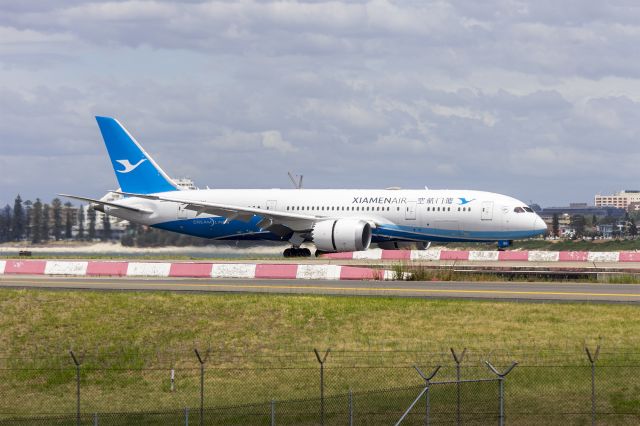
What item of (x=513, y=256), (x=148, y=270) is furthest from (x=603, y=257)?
(x=148, y=270)

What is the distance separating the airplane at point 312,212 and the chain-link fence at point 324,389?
27565mm

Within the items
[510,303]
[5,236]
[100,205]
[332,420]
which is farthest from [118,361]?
[5,236]

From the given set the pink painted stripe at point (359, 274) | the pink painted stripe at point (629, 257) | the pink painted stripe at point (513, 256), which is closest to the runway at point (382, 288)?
the pink painted stripe at point (359, 274)

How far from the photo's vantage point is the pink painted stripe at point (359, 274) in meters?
42.7

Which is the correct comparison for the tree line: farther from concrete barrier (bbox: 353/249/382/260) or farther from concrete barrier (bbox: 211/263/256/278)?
concrete barrier (bbox: 211/263/256/278)

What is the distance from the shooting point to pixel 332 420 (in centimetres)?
2148

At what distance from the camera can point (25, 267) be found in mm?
47281

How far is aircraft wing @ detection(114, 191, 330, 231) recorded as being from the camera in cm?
5688

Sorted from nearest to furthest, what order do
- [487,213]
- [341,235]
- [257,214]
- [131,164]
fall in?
[341,235]
[487,213]
[257,214]
[131,164]

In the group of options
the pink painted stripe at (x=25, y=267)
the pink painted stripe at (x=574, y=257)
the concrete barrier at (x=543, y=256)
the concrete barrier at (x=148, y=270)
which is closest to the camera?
the concrete barrier at (x=148, y=270)

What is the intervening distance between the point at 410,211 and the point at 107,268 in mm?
17696

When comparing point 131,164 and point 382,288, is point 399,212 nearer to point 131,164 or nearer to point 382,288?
point 131,164

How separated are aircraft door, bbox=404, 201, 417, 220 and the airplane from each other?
53 millimetres

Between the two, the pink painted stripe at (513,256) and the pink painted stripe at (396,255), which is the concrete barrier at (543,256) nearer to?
the pink painted stripe at (513,256)
